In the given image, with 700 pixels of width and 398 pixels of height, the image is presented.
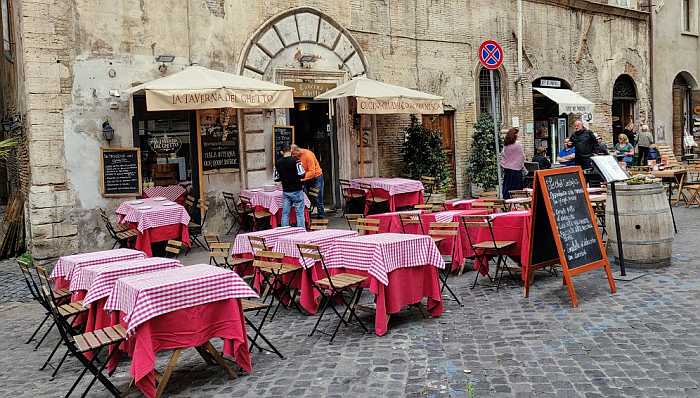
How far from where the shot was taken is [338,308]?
744 cm

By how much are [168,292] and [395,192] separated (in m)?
8.34

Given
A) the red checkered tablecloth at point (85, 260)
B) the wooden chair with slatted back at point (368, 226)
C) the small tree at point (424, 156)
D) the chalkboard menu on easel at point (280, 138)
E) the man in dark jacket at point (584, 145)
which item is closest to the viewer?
the red checkered tablecloth at point (85, 260)

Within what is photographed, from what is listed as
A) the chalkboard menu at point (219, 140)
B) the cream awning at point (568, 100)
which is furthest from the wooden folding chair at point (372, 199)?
the cream awning at point (568, 100)

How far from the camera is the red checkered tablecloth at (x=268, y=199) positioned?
11.6 m

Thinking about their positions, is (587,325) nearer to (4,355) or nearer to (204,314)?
(204,314)

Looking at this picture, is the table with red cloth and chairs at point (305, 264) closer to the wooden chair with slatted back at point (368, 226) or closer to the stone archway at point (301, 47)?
the wooden chair with slatted back at point (368, 226)

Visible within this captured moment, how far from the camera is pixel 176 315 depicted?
508 centimetres

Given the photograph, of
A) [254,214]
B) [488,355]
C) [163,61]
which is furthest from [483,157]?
[488,355]

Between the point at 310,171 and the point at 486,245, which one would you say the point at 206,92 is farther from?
the point at 486,245

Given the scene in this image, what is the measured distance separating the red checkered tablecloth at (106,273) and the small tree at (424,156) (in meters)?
9.65

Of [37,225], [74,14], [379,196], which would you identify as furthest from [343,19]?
[37,225]

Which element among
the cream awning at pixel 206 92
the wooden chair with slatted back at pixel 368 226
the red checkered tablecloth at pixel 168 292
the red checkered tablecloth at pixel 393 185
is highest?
the cream awning at pixel 206 92

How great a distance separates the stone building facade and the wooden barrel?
714 centimetres

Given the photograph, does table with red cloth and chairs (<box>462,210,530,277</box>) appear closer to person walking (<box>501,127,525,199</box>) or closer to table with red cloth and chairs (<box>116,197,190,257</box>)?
person walking (<box>501,127,525,199</box>)
